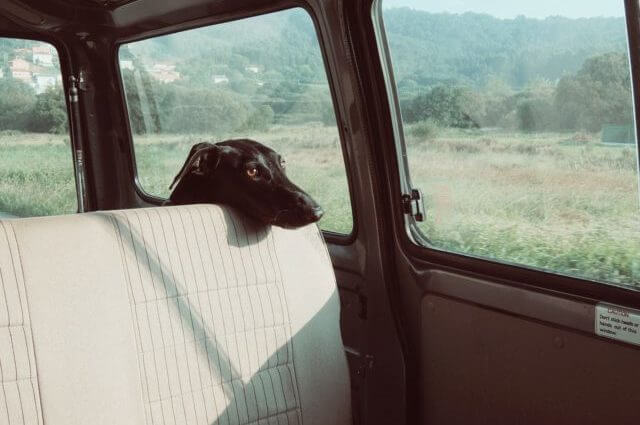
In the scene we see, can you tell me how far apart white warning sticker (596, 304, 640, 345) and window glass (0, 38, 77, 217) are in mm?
3370

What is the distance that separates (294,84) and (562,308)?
1.65 metres

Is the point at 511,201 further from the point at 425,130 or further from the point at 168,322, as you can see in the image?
the point at 168,322

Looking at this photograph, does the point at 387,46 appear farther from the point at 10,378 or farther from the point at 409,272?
the point at 10,378

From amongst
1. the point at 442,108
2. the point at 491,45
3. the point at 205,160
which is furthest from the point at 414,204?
the point at 205,160

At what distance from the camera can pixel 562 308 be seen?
221cm

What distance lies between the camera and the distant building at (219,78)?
3793 mm

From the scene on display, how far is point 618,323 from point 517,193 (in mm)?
574

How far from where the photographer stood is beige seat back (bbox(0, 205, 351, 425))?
1.76 meters

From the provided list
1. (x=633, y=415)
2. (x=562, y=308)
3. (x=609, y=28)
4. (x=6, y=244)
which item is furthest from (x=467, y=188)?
(x=6, y=244)

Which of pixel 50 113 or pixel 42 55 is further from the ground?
pixel 42 55

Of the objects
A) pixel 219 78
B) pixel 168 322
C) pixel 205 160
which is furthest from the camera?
pixel 219 78

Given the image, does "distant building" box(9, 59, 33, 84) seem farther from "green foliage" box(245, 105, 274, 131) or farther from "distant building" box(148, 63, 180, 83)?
"green foliage" box(245, 105, 274, 131)

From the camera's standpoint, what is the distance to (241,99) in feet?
12.1

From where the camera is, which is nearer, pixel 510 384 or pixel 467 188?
pixel 510 384
